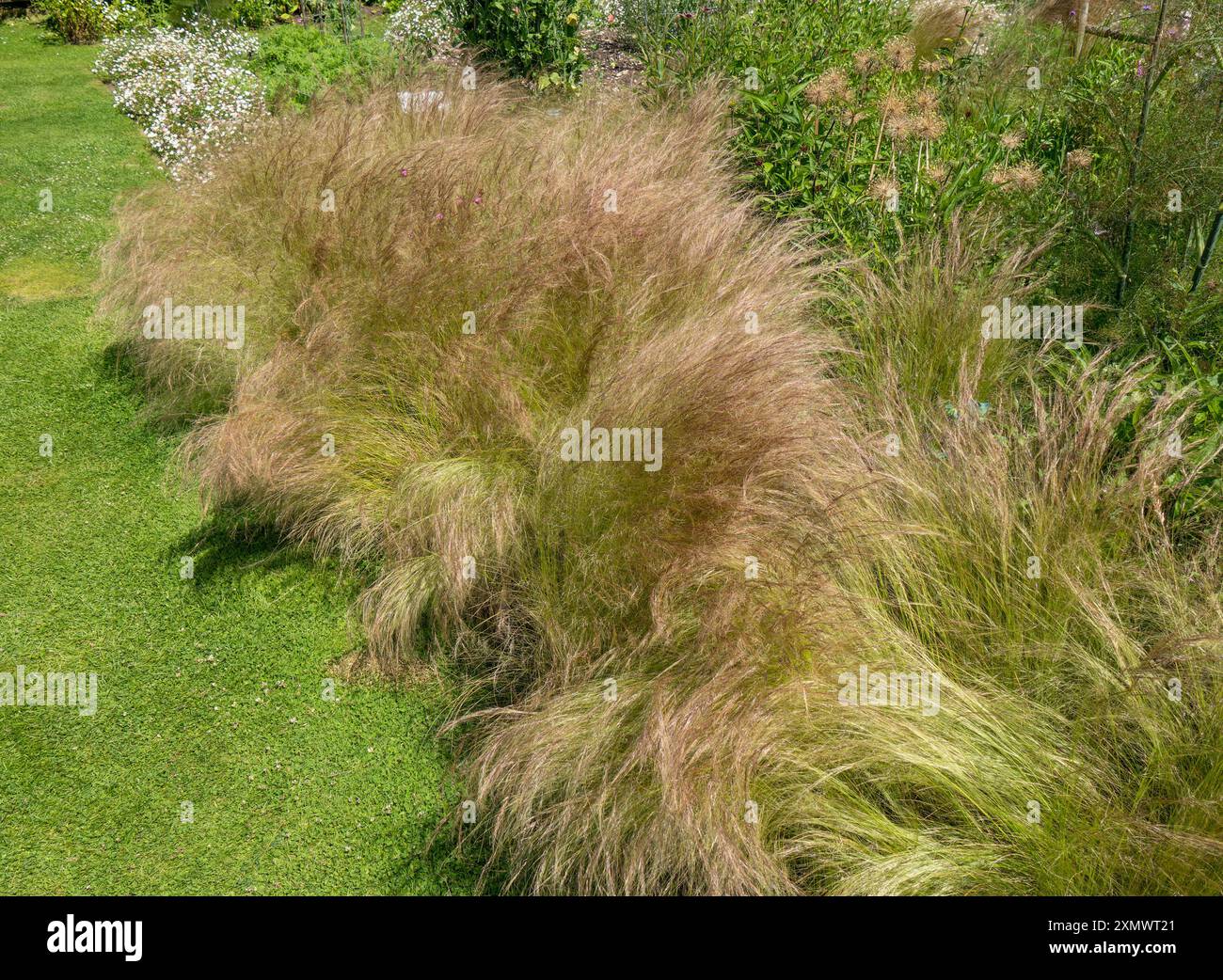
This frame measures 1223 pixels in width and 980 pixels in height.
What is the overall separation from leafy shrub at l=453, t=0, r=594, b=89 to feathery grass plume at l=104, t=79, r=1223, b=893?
8.60ft

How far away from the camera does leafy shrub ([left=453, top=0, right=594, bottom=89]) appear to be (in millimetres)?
7176

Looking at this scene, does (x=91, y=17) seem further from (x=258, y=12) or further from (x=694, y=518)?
(x=694, y=518)

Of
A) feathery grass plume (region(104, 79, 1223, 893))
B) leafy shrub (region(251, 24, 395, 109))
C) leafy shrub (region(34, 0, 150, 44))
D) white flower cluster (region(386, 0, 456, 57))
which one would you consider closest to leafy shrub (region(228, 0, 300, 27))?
leafy shrub (region(34, 0, 150, 44))

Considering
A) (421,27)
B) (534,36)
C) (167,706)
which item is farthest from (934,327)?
(421,27)

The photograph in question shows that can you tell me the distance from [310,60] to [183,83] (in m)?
1.14

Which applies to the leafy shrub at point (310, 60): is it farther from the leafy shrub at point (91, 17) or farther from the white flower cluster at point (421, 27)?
the leafy shrub at point (91, 17)

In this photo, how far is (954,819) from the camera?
8.78 feet

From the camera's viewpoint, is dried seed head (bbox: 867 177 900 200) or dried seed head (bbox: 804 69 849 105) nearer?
dried seed head (bbox: 867 177 900 200)

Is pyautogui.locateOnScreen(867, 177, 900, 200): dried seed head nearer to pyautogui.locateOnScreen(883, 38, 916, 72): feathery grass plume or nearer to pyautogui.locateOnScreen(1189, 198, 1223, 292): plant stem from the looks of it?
pyautogui.locateOnScreen(883, 38, 916, 72): feathery grass plume

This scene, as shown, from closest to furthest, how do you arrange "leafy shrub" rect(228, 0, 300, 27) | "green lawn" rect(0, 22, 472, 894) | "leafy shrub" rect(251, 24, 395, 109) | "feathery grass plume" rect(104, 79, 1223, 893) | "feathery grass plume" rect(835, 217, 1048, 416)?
"feathery grass plume" rect(104, 79, 1223, 893) < "green lawn" rect(0, 22, 472, 894) < "feathery grass plume" rect(835, 217, 1048, 416) < "leafy shrub" rect(251, 24, 395, 109) < "leafy shrub" rect(228, 0, 300, 27)

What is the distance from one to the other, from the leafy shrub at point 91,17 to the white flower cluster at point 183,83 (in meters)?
0.28

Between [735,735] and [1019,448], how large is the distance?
5.27ft

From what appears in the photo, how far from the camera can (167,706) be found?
11.3ft
